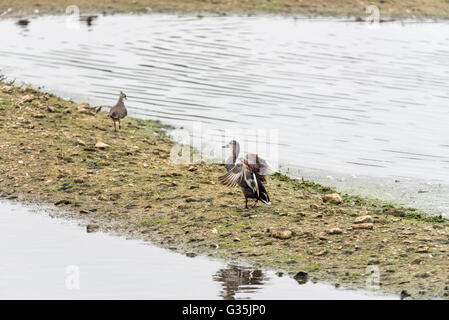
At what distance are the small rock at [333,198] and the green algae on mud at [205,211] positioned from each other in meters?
0.10

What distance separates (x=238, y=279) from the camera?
9.20 m

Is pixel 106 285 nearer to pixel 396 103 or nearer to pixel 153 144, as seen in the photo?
pixel 153 144

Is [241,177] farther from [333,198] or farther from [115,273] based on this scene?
[115,273]

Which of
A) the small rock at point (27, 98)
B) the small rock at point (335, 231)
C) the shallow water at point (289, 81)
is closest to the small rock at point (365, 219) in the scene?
the small rock at point (335, 231)

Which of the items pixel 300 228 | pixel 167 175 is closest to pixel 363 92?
pixel 167 175

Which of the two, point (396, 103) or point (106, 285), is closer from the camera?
point (106, 285)

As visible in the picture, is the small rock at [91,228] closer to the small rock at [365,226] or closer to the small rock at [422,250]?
the small rock at [365,226]

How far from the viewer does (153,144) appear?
49.0 ft

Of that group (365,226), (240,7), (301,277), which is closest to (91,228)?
(301,277)

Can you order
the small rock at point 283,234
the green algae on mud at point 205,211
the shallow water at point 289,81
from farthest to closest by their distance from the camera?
the shallow water at point 289,81 → the small rock at point 283,234 → the green algae on mud at point 205,211

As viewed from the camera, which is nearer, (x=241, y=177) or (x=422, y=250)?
(x=422, y=250)

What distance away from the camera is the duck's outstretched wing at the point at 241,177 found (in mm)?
11070

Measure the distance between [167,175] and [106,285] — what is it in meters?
4.32

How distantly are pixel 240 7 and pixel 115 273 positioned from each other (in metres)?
27.1
